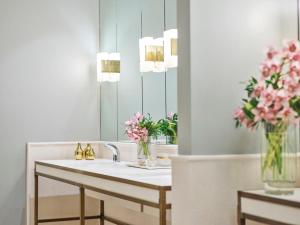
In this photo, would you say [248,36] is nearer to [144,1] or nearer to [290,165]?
[290,165]

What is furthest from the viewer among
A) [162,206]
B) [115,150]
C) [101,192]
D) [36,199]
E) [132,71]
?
[36,199]

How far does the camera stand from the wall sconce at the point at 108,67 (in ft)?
14.6

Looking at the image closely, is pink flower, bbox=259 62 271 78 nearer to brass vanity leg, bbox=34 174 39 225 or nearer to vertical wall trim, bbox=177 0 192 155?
vertical wall trim, bbox=177 0 192 155

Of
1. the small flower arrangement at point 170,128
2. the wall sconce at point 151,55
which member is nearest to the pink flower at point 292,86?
the small flower arrangement at point 170,128

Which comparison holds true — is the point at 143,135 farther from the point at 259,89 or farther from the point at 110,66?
the point at 259,89

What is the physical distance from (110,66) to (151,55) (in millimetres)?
816

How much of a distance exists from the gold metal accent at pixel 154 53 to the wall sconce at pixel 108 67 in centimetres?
67

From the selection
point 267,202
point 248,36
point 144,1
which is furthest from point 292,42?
point 144,1

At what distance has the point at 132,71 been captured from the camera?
165 inches

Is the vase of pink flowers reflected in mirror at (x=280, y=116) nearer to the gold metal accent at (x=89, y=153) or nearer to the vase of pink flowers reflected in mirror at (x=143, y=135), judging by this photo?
the vase of pink flowers reflected in mirror at (x=143, y=135)

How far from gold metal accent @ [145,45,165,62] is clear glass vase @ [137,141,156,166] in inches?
25.8

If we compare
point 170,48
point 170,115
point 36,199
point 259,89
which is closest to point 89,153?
point 36,199

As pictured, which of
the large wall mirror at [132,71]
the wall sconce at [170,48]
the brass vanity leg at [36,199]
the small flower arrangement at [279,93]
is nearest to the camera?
the small flower arrangement at [279,93]

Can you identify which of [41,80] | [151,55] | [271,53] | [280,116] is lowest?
[280,116]
